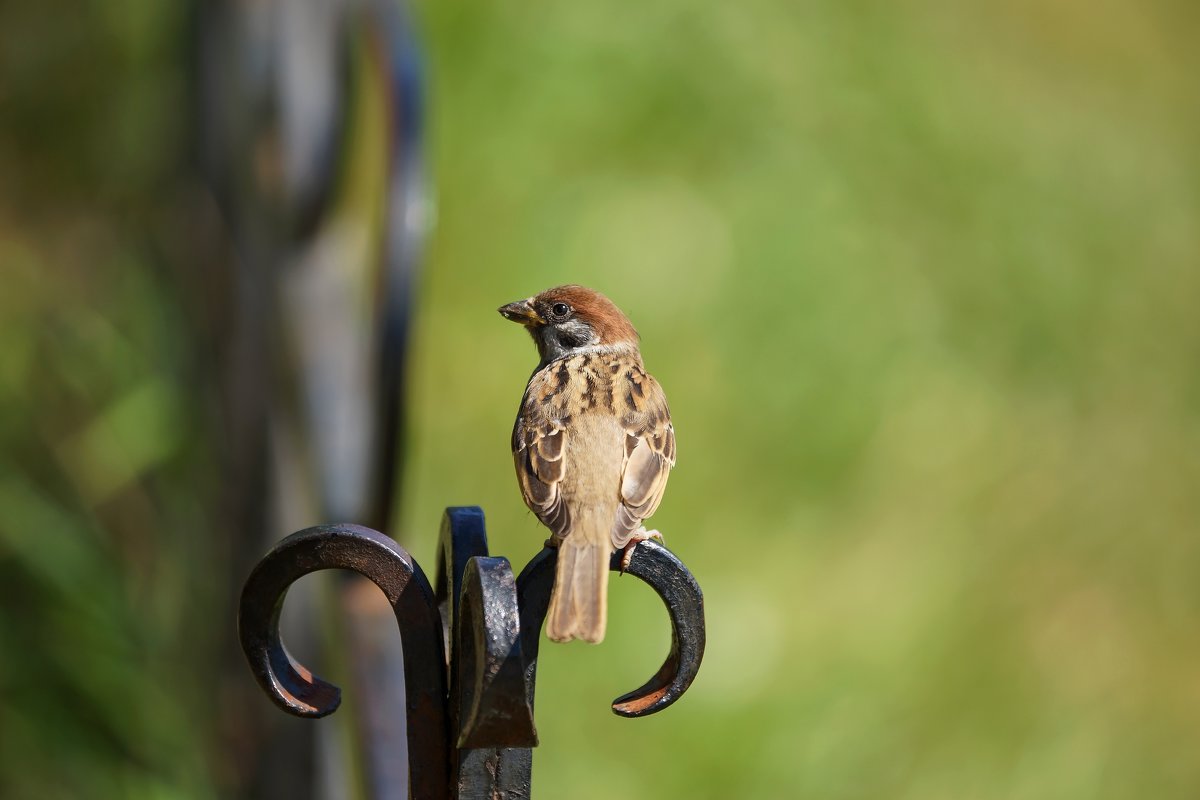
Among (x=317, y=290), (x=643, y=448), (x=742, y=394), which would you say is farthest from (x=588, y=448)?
(x=742, y=394)

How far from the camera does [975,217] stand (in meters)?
5.79

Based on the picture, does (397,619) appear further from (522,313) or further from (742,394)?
(742,394)

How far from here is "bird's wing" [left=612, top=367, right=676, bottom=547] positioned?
1947mm

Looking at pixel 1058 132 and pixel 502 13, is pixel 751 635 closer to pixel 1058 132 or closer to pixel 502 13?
pixel 502 13

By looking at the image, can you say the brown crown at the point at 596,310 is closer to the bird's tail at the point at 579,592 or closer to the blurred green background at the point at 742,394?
the bird's tail at the point at 579,592

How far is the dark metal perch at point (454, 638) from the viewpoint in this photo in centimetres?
126

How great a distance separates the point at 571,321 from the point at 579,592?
748 millimetres

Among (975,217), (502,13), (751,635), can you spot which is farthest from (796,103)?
(751,635)

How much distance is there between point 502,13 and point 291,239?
8.46 ft

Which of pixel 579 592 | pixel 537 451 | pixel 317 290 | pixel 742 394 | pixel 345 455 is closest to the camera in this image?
A: pixel 579 592

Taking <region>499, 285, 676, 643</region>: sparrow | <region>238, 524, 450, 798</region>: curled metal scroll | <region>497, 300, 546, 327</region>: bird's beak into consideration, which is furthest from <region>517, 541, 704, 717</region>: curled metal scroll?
<region>497, 300, 546, 327</region>: bird's beak

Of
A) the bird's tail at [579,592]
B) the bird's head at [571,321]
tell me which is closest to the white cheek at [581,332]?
the bird's head at [571,321]

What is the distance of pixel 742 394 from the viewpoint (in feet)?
16.0

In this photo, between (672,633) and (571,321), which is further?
(571,321)
